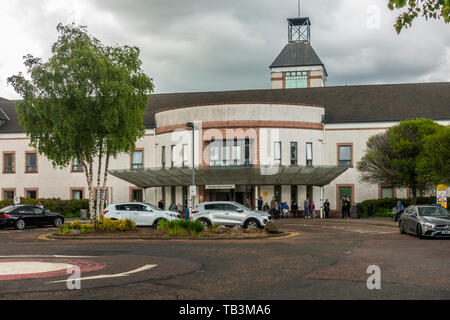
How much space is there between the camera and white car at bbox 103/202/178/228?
2575cm

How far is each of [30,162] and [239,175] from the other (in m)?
23.1

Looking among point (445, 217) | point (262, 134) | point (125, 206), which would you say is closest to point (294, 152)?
point (262, 134)

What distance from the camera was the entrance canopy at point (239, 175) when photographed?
38094 millimetres

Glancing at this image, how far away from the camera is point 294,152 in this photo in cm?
4288

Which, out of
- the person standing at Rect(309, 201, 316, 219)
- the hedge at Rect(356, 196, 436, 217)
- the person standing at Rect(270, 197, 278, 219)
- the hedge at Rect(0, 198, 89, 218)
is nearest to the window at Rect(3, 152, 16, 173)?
the hedge at Rect(0, 198, 89, 218)

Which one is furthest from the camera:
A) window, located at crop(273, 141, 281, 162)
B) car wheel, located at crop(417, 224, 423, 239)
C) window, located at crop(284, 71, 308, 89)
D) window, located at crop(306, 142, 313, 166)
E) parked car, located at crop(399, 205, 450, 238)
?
window, located at crop(284, 71, 308, 89)

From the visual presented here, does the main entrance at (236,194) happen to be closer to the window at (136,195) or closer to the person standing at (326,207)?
the person standing at (326,207)

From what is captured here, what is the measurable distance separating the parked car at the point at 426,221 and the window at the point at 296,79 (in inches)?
2079

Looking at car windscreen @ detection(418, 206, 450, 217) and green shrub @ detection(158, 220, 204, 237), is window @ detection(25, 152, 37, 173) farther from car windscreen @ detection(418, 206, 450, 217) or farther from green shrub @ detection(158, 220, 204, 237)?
car windscreen @ detection(418, 206, 450, 217)

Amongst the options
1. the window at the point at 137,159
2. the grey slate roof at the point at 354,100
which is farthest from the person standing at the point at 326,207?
the window at the point at 137,159

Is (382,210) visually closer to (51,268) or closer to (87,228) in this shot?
(87,228)

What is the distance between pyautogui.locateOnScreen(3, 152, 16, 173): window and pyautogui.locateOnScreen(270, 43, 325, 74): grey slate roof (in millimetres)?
38238

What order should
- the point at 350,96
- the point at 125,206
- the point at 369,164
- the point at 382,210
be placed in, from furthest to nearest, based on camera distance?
the point at 350,96, the point at 382,210, the point at 369,164, the point at 125,206

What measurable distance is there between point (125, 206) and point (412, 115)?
94.6ft
